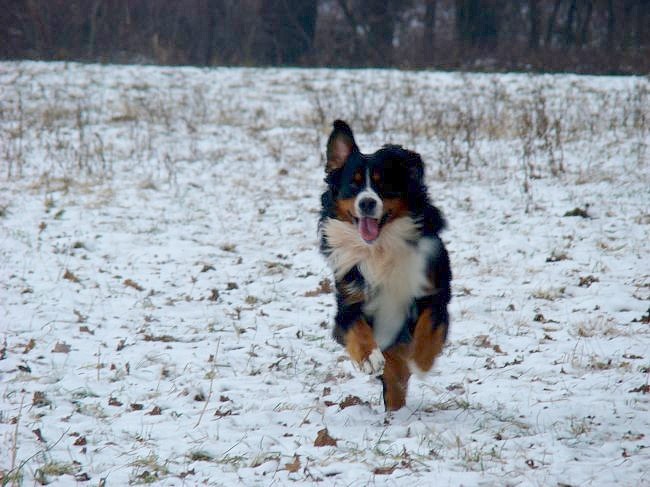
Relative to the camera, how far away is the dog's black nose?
174 inches

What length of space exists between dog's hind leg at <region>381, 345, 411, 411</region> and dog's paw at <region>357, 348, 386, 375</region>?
17 centimetres

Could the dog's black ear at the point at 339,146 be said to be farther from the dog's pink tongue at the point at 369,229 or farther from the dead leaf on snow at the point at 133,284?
the dead leaf on snow at the point at 133,284

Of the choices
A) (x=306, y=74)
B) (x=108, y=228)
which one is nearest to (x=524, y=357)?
(x=108, y=228)

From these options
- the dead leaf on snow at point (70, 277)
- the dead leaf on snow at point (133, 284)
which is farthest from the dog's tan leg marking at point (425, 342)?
the dead leaf on snow at point (70, 277)

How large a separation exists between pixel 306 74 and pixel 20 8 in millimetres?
8812

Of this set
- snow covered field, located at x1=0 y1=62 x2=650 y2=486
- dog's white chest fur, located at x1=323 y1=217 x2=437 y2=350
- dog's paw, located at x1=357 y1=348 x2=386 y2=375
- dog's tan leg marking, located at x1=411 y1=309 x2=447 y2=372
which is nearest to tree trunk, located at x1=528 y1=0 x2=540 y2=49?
snow covered field, located at x1=0 y1=62 x2=650 y2=486

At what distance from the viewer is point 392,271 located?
4539 millimetres

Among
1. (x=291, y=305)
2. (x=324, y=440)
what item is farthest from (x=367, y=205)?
(x=291, y=305)

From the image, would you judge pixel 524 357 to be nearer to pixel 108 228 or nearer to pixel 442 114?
pixel 108 228

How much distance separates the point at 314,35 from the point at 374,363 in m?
20.4

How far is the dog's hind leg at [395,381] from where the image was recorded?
4.42 meters

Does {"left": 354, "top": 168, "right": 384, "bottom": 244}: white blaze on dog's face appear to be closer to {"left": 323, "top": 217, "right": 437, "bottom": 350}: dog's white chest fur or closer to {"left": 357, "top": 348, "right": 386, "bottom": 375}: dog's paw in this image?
{"left": 323, "top": 217, "right": 437, "bottom": 350}: dog's white chest fur

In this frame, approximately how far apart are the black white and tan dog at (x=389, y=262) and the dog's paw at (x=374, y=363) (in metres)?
0.11

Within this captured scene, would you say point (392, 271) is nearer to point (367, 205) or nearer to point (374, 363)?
point (367, 205)
